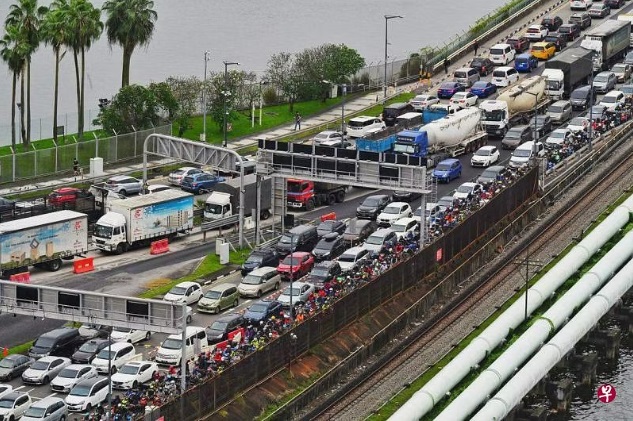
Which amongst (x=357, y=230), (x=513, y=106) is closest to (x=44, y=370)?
(x=357, y=230)

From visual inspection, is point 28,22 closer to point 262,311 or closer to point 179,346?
Answer: point 262,311

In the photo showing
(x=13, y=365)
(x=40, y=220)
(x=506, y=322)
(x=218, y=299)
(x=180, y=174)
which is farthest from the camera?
(x=180, y=174)

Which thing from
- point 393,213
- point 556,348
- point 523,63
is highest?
point 523,63

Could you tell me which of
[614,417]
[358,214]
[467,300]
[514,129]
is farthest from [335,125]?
[614,417]

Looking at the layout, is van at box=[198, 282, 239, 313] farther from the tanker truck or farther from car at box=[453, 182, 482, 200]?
the tanker truck

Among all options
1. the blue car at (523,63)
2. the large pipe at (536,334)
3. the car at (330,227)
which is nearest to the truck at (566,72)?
the blue car at (523,63)

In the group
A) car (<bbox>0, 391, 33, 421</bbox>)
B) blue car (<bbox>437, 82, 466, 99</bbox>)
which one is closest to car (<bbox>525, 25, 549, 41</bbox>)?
blue car (<bbox>437, 82, 466, 99</bbox>)

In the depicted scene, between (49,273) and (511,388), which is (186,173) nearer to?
(49,273)
